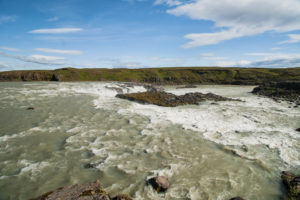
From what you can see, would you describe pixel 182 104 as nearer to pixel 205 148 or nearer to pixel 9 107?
pixel 205 148

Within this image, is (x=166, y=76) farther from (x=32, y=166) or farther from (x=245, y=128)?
(x=32, y=166)

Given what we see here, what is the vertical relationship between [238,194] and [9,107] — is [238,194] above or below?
below

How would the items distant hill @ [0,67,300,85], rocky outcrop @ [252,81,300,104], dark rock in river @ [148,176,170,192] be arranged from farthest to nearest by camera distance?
distant hill @ [0,67,300,85] < rocky outcrop @ [252,81,300,104] < dark rock in river @ [148,176,170,192]

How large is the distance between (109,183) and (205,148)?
691cm

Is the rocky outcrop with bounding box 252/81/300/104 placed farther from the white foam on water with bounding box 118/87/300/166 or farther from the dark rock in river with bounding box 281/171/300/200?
the dark rock in river with bounding box 281/171/300/200

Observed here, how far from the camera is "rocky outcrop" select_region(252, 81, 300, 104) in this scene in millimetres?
35312

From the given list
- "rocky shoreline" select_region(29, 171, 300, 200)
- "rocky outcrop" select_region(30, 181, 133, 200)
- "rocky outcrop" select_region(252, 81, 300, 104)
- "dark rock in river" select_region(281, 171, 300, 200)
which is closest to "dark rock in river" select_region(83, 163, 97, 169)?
"rocky shoreline" select_region(29, 171, 300, 200)

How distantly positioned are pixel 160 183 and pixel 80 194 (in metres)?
3.53

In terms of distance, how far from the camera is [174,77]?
8819cm

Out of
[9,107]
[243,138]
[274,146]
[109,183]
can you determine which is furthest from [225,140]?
[9,107]

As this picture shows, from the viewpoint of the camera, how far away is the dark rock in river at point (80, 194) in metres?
5.70

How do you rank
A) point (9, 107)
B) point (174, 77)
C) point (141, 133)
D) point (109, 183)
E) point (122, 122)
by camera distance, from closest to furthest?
point (109, 183), point (141, 133), point (122, 122), point (9, 107), point (174, 77)

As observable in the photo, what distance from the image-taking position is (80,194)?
5.91 m

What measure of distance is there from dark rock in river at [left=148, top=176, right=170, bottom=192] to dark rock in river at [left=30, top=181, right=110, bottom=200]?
2689mm
